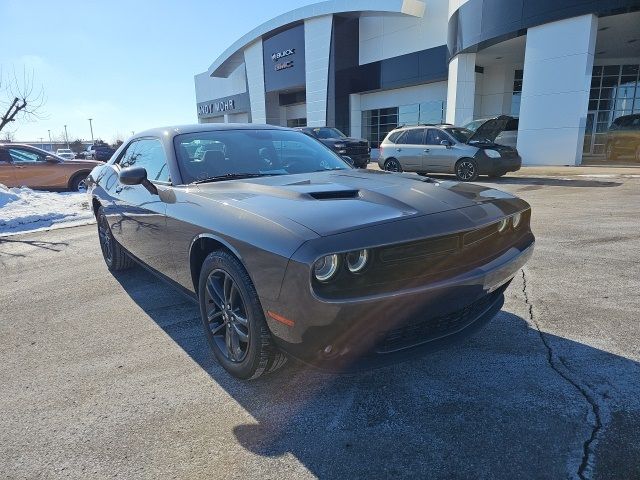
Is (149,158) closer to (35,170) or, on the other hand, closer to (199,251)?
(199,251)

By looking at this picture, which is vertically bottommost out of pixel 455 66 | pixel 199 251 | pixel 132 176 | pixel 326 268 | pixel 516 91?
pixel 199 251

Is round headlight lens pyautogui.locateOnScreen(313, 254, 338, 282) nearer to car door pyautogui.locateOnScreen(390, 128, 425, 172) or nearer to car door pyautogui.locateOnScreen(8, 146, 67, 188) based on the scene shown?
car door pyautogui.locateOnScreen(8, 146, 67, 188)

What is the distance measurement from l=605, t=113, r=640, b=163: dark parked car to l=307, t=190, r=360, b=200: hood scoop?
62.0 feet

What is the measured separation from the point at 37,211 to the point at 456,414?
9091 millimetres

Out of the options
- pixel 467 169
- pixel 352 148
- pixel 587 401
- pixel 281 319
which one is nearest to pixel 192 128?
pixel 281 319

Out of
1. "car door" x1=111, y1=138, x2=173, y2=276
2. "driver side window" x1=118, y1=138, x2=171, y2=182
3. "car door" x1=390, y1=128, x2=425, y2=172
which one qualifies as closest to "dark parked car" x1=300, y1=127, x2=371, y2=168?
"car door" x1=390, y1=128, x2=425, y2=172

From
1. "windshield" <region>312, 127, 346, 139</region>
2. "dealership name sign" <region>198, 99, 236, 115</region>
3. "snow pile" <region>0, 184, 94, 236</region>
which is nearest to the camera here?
"snow pile" <region>0, 184, 94, 236</region>

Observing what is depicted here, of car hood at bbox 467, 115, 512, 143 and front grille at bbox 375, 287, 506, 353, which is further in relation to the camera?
car hood at bbox 467, 115, 512, 143

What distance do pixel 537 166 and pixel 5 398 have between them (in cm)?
1737

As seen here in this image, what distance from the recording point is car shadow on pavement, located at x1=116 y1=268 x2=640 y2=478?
6.23 ft

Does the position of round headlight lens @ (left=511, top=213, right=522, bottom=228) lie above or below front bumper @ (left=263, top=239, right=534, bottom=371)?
above

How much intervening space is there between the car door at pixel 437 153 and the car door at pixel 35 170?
1006 cm

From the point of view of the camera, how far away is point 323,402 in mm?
2385

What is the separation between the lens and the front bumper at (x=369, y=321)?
191 cm
